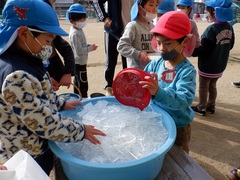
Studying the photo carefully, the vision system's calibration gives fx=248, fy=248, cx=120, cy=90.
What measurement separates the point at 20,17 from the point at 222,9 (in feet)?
8.78

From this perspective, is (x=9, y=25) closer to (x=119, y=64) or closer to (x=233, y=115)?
(x=233, y=115)

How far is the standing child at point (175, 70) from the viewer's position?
1521mm

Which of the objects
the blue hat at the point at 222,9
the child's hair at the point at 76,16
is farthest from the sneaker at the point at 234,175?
the child's hair at the point at 76,16

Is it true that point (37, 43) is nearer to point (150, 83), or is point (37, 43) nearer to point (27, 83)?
point (27, 83)

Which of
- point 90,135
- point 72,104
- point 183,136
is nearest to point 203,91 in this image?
point 183,136

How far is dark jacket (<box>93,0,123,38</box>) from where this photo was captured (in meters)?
3.23

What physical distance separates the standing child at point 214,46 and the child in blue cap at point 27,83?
8.16 ft

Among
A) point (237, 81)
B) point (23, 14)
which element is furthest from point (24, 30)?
point (237, 81)

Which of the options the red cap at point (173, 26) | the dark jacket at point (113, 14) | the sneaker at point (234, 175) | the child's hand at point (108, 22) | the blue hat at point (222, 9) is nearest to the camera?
the red cap at point (173, 26)

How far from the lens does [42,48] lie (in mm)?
1321

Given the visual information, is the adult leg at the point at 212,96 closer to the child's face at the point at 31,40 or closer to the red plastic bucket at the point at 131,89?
the red plastic bucket at the point at 131,89

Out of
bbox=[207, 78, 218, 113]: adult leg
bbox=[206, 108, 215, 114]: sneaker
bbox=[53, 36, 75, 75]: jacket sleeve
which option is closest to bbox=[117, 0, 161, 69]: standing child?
bbox=[53, 36, 75, 75]: jacket sleeve

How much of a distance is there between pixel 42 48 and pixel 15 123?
420mm

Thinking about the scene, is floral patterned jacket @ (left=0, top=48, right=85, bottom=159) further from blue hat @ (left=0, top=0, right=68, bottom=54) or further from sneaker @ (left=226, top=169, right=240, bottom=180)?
sneaker @ (left=226, top=169, right=240, bottom=180)
